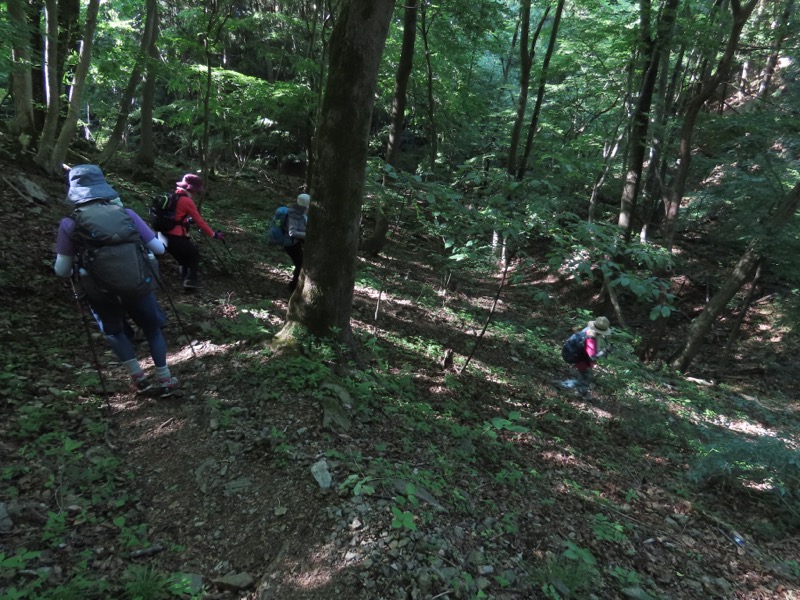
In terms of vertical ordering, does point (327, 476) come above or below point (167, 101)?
below

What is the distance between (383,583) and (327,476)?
0.89 metres

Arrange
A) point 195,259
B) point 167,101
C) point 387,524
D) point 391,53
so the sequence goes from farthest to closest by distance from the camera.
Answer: point 167,101
point 391,53
point 195,259
point 387,524

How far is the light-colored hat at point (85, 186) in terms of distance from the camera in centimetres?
339

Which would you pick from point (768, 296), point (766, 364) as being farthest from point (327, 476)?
point (768, 296)

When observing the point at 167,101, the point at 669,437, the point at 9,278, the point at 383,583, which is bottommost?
the point at 669,437

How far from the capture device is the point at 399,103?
10.2 metres

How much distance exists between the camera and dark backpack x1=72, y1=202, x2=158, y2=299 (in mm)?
3352

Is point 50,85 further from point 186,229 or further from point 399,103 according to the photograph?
point 399,103

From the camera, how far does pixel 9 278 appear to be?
16.7ft

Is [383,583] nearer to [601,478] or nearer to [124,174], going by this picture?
[601,478]

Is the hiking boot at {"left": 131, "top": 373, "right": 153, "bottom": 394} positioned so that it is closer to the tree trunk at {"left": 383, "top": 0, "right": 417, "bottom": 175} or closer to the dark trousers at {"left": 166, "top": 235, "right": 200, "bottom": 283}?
the dark trousers at {"left": 166, "top": 235, "right": 200, "bottom": 283}

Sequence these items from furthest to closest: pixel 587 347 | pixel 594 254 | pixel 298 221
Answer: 1. pixel 587 347
2. pixel 298 221
3. pixel 594 254

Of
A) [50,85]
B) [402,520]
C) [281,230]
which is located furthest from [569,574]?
[50,85]

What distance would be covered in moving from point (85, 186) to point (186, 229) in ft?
8.80
